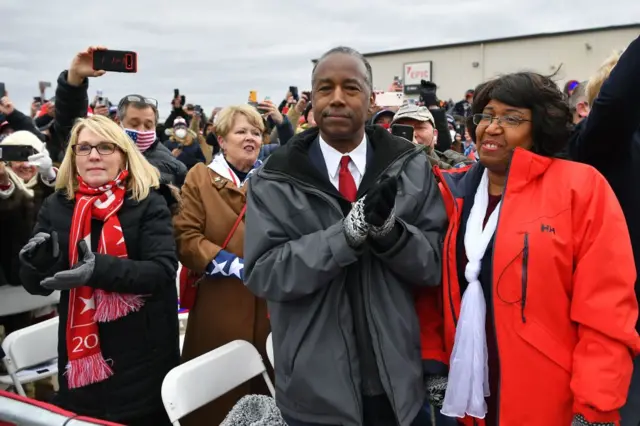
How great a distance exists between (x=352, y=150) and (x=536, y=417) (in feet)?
3.34

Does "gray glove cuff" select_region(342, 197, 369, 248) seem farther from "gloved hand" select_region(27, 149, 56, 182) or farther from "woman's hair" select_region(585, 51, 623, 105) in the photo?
"gloved hand" select_region(27, 149, 56, 182)

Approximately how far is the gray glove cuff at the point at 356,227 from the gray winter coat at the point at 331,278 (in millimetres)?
22

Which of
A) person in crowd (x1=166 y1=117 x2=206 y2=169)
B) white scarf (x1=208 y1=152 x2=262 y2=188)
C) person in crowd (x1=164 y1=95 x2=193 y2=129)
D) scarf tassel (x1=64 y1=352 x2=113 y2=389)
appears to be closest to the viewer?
scarf tassel (x1=64 y1=352 x2=113 y2=389)

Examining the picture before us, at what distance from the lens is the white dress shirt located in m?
1.85

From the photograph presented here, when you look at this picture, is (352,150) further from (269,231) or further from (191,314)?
(191,314)

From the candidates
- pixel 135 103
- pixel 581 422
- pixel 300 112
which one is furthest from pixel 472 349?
pixel 300 112

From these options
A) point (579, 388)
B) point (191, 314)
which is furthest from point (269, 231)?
point (191, 314)

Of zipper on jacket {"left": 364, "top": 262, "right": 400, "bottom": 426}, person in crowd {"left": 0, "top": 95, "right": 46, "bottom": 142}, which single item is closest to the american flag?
person in crowd {"left": 0, "top": 95, "right": 46, "bottom": 142}

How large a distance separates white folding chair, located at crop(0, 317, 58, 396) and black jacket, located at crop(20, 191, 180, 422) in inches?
22.5

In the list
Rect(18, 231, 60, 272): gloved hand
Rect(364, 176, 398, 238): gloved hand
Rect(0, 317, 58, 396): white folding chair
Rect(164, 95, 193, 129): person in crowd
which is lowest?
Rect(0, 317, 58, 396): white folding chair

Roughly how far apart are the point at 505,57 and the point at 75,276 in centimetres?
2555

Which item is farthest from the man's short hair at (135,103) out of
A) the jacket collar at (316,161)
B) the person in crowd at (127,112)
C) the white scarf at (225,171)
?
the jacket collar at (316,161)

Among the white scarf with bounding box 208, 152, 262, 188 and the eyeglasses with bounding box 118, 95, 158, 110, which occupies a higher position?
the eyeglasses with bounding box 118, 95, 158, 110

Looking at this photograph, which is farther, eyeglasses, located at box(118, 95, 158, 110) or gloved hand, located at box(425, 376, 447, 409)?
eyeglasses, located at box(118, 95, 158, 110)
